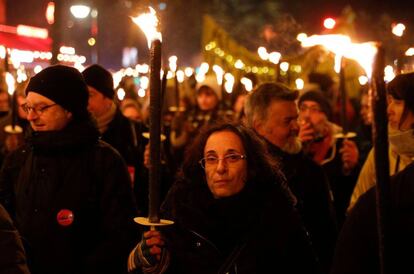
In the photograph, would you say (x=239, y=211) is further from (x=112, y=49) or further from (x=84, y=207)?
(x=112, y=49)

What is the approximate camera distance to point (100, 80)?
580 cm

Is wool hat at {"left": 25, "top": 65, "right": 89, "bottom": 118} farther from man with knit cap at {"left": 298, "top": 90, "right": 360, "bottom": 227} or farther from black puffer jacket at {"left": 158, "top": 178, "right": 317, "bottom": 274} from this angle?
man with knit cap at {"left": 298, "top": 90, "right": 360, "bottom": 227}

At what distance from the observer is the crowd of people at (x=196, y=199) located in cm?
287

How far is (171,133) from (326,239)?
5.13 m

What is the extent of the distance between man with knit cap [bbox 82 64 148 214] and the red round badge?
1.75 metres

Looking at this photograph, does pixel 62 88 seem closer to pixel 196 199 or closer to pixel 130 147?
pixel 196 199

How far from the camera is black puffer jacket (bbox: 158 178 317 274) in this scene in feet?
10.6

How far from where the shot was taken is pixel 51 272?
12.8ft

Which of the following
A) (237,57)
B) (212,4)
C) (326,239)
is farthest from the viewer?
(212,4)

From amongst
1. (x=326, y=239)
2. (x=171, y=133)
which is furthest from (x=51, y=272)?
(x=171, y=133)

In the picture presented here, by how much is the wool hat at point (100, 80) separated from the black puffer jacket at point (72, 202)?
1601 millimetres

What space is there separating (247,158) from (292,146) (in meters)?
1.28

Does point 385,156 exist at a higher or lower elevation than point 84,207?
higher

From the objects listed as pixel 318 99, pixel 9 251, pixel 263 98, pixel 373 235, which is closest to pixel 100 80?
pixel 263 98
